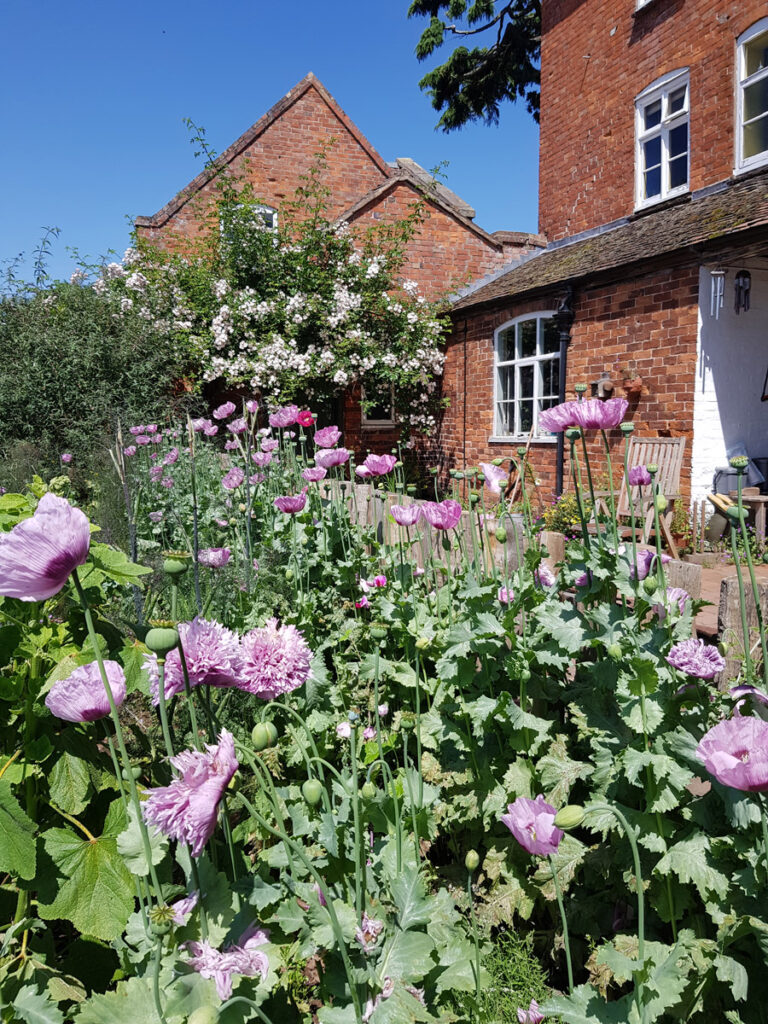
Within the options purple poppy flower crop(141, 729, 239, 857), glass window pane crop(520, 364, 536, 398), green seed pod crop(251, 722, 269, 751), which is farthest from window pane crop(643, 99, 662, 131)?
purple poppy flower crop(141, 729, 239, 857)

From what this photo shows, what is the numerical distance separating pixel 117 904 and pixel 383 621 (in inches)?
53.8

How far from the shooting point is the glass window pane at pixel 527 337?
30.9ft

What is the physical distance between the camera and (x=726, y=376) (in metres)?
6.91

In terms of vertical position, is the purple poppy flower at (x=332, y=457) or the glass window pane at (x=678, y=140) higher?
the glass window pane at (x=678, y=140)

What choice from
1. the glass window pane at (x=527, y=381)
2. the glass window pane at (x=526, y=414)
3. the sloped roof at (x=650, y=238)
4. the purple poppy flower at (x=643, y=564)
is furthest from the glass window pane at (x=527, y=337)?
the purple poppy flower at (x=643, y=564)

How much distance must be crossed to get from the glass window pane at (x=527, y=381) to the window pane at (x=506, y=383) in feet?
0.72

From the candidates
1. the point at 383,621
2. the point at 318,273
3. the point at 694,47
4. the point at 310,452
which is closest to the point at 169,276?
the point at 318,273

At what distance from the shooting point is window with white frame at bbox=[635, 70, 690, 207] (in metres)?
8.45

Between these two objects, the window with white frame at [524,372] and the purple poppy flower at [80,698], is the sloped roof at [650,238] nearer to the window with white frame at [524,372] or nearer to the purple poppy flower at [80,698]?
the window with white frame at [524,372]

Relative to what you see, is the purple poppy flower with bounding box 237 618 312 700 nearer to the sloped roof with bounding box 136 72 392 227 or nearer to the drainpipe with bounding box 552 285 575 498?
the drainpipe with bounding box 552 285 575 498

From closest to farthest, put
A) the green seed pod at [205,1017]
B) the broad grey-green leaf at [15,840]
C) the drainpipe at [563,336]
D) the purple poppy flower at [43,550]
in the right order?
the green seed pod at [205,1017], the purple poppy flower at [43,550], the broad grey-green leaf at [15,840], the drainpipe at [563,336]

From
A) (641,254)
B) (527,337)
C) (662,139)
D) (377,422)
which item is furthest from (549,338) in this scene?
(377,422)

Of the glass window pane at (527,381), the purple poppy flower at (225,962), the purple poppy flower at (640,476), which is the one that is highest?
the glass window pane at (527,381)

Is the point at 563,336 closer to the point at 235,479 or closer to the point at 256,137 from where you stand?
the point at 235,479
